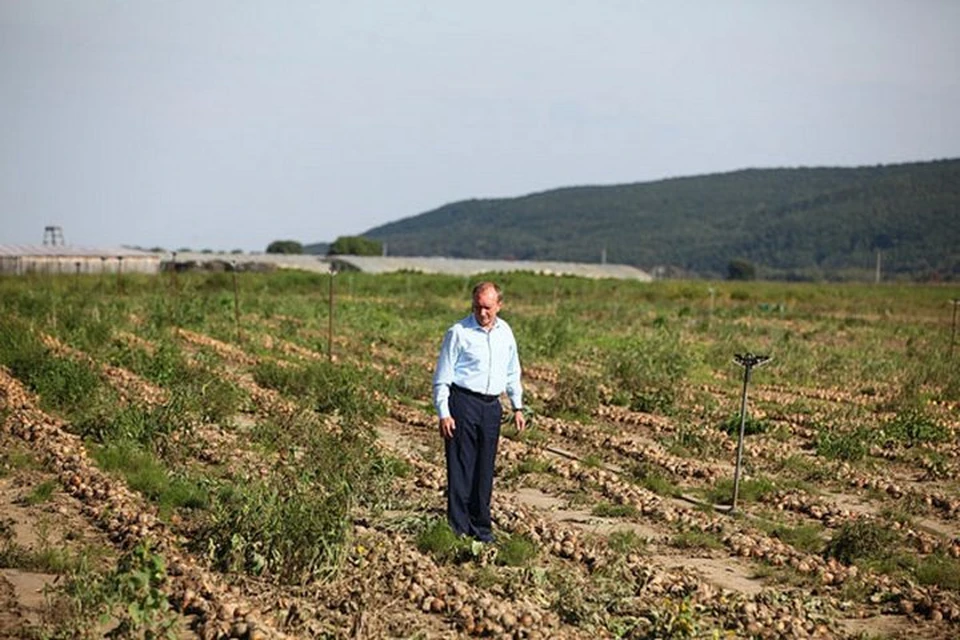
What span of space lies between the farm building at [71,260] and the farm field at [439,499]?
30.1 metres

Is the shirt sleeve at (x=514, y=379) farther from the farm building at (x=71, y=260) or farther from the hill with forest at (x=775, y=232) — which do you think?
the hill with forest at (x=775, y=232)

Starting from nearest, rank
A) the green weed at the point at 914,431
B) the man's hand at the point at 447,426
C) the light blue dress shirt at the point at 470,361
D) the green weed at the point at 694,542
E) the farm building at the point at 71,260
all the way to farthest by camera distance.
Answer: the man's hand at the point at 447,426 → the light blue dress shirt at the point at 470,361 → the green weed at the point at 694,542 → the green weed at the point at 914,431 → the farm building at the point at 71,260

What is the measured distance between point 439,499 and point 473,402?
1687 millimetres

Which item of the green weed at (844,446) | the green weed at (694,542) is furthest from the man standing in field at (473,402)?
the green weed at (844,446)

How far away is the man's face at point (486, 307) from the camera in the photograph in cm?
787

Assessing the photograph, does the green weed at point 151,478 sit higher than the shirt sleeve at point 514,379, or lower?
lower

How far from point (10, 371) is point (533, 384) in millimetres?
6959

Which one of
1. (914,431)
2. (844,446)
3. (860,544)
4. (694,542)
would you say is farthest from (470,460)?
(914,431)

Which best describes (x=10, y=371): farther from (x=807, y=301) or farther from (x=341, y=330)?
(x=807, y=301)

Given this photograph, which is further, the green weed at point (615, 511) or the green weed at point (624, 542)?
the green weed at point (615, 511)

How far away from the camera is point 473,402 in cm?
797

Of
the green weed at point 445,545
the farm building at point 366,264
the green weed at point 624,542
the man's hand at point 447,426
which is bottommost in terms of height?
the green weed at point 624,542

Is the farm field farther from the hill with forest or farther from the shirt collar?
the hill with forest

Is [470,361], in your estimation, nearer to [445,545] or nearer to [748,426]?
[445,545]
